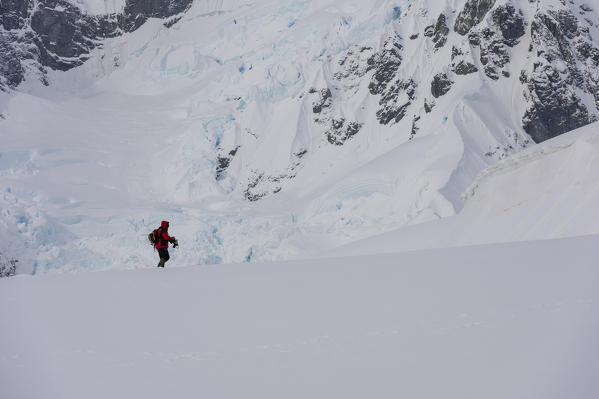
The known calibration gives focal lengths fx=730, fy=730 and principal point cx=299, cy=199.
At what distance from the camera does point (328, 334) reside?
244 inches

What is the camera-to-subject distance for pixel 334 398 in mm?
4719

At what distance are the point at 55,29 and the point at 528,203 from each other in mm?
141425

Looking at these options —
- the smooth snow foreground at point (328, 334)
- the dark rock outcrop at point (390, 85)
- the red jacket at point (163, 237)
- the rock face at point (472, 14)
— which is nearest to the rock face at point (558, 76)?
the rock face at point (472, 14)

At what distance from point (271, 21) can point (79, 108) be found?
30.8 m

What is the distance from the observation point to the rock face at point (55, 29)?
136 meters

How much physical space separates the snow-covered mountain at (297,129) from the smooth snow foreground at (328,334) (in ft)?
160

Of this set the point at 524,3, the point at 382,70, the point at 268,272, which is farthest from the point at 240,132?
the point at 268,272

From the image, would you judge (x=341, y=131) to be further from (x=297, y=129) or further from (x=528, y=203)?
(x=528, y=203)

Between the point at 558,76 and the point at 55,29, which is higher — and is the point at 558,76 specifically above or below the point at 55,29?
below

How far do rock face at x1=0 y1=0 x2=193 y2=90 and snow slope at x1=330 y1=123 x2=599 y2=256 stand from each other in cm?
12120

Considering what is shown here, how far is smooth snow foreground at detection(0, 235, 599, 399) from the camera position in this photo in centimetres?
490

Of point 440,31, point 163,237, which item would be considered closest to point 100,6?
point 440,31

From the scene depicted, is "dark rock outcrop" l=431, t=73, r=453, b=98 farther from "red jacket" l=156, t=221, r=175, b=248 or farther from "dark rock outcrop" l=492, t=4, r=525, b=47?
"red jacket" l=156, t=221, r=175, b=248

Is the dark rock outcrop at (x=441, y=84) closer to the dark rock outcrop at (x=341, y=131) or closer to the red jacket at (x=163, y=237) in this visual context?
the dark rock outcrop at (x=341, y=131)
